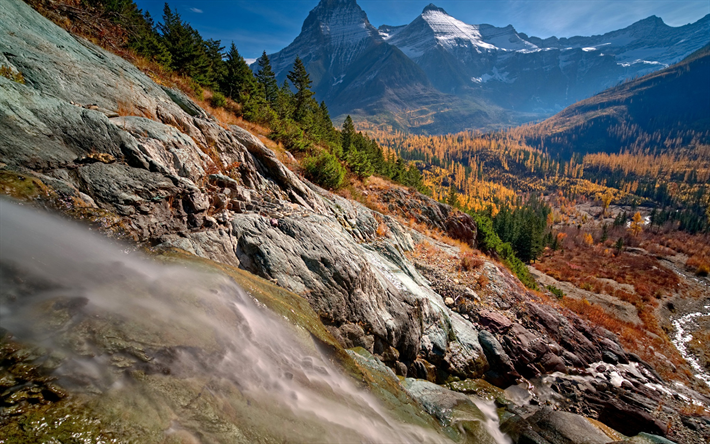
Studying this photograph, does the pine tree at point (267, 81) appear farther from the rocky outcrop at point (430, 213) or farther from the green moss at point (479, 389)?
the green moss at point (479, 389)

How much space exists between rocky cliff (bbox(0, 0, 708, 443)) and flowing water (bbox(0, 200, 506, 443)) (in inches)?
17.2

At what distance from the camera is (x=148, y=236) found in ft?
20.5

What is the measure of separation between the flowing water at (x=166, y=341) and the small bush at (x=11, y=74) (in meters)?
4.15

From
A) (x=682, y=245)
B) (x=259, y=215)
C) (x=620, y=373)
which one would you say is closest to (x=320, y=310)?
(x=259, y=215)

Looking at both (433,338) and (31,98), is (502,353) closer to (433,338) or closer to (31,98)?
(433,338)

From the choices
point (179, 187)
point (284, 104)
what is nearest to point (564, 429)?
point (179, 187)

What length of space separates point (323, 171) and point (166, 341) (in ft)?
50.3

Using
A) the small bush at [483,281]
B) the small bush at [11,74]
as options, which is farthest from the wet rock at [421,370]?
the small bush at [11,74]

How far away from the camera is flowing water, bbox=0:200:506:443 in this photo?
3363 millimetres

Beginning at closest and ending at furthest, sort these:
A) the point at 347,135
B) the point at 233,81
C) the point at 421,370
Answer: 1. the point at 421,370
2. the point at 233,81
3. the point at 347,135

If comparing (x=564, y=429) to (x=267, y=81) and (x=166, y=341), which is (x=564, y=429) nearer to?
(x=166, y=341)

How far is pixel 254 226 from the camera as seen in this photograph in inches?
316

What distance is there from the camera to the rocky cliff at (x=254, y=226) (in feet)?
19.8

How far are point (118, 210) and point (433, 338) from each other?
10588 mm
